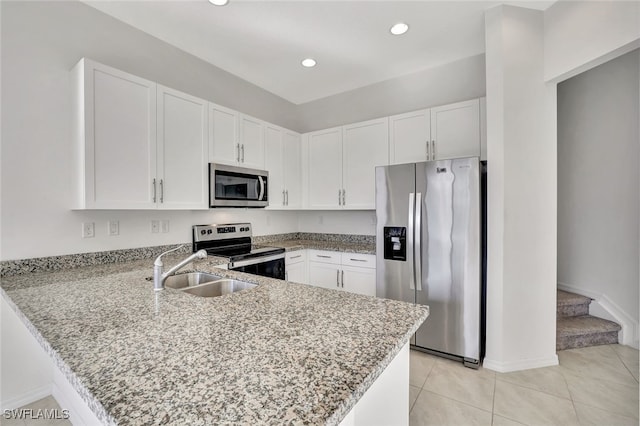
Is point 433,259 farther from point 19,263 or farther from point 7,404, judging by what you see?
point 7,404

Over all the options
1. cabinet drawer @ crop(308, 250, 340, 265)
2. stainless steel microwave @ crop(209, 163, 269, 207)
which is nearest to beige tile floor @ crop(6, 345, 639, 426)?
cabinet drawer @ crop(308, 250, 340, 265)

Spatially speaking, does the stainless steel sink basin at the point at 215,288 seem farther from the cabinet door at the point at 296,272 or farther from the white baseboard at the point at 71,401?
the cabinet door at the point at 296,272

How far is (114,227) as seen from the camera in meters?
2.31

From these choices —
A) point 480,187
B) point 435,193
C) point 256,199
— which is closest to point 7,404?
point 256,199

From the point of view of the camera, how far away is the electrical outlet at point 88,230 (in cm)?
215

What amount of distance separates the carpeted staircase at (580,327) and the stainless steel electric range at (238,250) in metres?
2.70

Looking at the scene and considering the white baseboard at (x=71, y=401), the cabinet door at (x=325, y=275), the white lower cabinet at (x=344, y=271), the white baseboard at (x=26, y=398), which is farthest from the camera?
the cabinet door at (x=325, y=275)

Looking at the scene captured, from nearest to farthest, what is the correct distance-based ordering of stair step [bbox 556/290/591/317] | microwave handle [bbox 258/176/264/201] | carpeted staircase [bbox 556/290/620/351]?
carpeted staircase [bbox 556/290/620/351] < stair step [bbox 556/290/591/317] < microwave handle [bbox 258/176/264/201]

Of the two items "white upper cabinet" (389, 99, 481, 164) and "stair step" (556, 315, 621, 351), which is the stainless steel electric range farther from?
"stair step" (556, 315, 621, 351)

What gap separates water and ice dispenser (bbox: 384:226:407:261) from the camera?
2.58 metres

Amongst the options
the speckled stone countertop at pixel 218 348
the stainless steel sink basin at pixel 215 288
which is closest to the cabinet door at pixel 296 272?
the stainless steel sink basin at pixel 215 288

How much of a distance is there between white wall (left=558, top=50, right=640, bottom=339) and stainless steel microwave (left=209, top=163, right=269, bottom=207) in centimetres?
343

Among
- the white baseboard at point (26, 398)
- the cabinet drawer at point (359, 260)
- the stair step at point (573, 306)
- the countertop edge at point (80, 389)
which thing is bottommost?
the white baseboard at point (26, 398)
